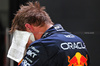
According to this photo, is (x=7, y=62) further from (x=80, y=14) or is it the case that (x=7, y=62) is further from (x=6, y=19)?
(x=80, y=14)

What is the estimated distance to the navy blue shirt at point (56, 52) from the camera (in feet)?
3.30

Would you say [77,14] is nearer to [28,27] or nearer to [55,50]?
[28,27]

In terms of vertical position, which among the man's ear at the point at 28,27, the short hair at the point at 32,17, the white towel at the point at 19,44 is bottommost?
the white towel at the point at 19,44

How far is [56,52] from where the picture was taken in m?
1.01

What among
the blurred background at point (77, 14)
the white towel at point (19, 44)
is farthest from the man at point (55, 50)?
the blurred background at point (77, 14)

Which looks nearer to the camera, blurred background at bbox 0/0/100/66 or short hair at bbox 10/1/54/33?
short hair at bbox 10/1/54/33

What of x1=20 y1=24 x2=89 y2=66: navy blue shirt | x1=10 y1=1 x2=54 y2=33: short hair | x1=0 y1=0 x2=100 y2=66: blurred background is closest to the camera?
x1=20 y1=24 x2=89 y2=66: navy blue shirt

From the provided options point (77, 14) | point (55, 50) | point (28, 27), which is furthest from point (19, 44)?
point (77, 14)

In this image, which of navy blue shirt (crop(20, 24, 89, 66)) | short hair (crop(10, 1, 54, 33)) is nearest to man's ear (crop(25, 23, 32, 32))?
short hair (crop(10, 1, 54, 33))

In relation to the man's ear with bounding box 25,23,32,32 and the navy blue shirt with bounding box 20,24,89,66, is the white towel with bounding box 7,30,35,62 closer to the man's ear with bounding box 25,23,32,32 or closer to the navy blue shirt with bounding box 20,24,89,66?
the man's ear with bounding box 25,23,32,32

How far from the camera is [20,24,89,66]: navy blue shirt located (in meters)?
1.01

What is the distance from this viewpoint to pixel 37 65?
101 centimetres

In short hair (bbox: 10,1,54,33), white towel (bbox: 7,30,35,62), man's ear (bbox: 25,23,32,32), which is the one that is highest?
short hair (bbox: 10,1,54,33)

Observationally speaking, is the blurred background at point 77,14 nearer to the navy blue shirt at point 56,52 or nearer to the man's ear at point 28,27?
the man's ear at point 28,27
